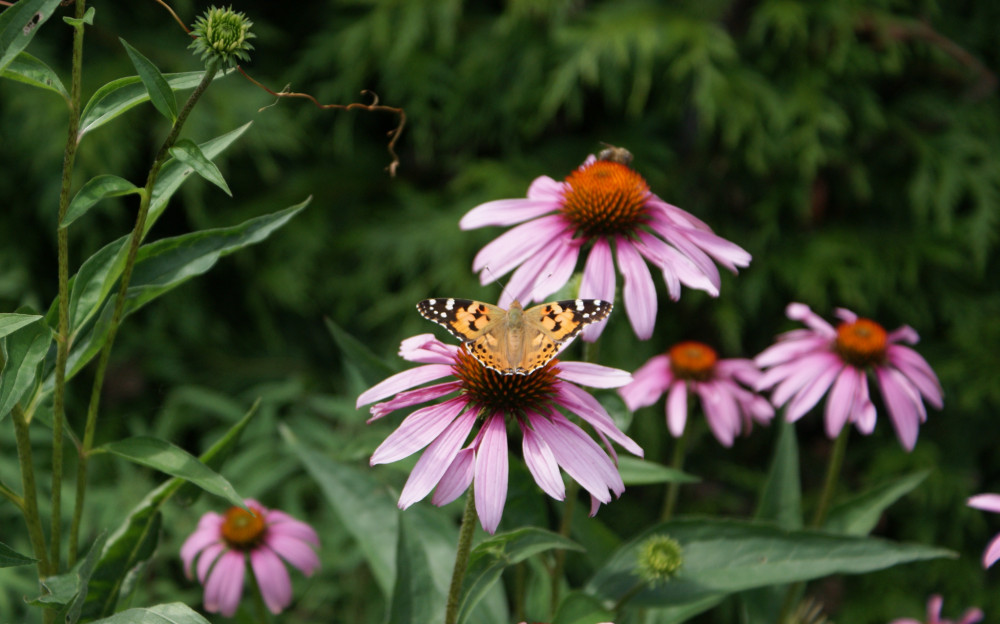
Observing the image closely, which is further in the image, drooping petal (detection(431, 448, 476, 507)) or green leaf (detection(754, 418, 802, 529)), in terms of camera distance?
green leaf (detection(754, 418, 802, 529))

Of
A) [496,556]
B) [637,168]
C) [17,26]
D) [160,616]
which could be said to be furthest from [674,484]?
[637,168]

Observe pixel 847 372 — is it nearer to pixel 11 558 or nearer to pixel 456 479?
pixel 456 479

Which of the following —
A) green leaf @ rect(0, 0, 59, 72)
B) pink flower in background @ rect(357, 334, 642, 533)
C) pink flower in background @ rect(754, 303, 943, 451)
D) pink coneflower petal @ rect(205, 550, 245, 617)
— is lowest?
pink coneflower petal @ rect(205, 550, 245, 617)

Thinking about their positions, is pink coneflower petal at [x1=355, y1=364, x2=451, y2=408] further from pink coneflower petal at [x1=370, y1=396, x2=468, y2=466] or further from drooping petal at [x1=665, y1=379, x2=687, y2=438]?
drooping petal at [x1=665, y1=379, x2=687, y2=438]

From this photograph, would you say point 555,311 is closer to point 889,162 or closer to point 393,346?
point 393,346

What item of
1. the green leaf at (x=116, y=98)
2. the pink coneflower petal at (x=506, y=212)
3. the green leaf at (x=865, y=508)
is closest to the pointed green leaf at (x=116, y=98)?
the green leaf at (x=116, y=98)

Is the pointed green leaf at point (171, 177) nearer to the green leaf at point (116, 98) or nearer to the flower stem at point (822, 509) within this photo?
the green leaf at point (116, 98)

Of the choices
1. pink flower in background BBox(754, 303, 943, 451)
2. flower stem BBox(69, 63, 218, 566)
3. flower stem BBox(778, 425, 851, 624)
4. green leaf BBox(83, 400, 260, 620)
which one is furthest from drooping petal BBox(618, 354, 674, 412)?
flower stem BBox(69, 63, 218, 566)
